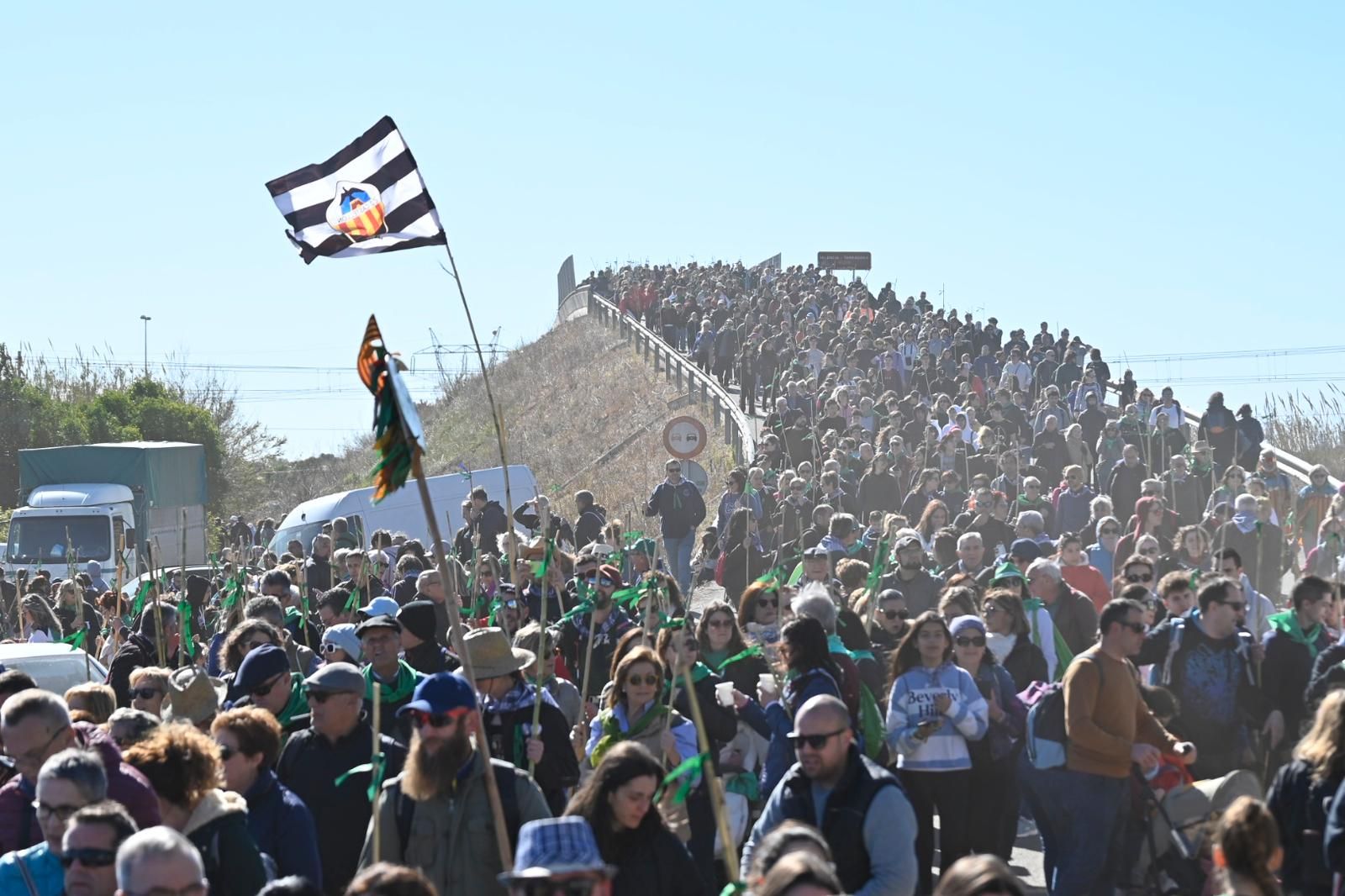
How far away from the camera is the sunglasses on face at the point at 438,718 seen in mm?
6059

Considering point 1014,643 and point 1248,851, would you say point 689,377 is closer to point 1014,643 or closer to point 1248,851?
point 1014,643

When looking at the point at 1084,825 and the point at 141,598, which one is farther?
the point at 141,598

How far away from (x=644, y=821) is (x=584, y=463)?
4559 centimetres

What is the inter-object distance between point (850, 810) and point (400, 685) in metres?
2.94

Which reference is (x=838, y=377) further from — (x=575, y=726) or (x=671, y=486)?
(x=575, y=726)

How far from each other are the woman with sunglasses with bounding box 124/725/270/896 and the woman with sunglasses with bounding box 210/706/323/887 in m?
0.14

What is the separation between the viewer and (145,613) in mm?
13164

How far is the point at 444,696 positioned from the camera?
239 inches

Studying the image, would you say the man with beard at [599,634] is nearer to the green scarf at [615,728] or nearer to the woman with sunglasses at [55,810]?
the green scarf at [615,728]

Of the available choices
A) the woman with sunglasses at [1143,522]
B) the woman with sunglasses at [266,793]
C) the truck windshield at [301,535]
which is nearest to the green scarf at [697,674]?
the woman with sunglasses at [266,793]

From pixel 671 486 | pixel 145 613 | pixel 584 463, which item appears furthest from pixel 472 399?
pixel 145 613

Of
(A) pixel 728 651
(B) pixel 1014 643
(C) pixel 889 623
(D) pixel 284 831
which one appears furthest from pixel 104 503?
(D) pixel 284 831

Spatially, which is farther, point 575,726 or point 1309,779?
point 575,726

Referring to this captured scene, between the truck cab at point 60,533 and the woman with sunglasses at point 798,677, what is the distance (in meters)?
23.0
